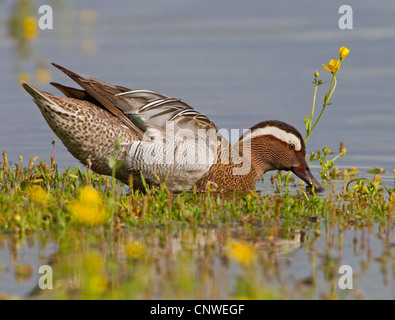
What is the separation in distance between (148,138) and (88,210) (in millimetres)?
2023

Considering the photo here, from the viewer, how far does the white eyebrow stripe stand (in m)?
7.86

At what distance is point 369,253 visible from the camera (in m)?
5.22

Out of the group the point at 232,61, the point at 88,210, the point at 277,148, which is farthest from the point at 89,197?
the point at 232,61

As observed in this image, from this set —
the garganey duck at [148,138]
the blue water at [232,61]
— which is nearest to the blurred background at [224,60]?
the blue water at [232,61]

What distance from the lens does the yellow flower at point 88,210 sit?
17.7ft

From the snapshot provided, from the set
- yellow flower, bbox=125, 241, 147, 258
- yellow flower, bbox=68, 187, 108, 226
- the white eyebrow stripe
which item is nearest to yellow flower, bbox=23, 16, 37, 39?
the white eyebrow stripe

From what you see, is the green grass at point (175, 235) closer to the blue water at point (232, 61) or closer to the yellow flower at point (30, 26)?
the blue water at point (232, 61)

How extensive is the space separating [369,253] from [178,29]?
8.97 meters

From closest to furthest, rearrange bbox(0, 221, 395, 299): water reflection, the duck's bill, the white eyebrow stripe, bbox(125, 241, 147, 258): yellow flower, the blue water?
bbox(0, 221, 395, 299): water reflection → bbox(125, 241, 147, 258): yellow flower → the duck's bill → the white eyebrow stripe → the blue water

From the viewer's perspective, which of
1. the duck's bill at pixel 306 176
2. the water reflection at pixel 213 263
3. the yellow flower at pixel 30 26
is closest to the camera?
the water reflection at pixel 213 263

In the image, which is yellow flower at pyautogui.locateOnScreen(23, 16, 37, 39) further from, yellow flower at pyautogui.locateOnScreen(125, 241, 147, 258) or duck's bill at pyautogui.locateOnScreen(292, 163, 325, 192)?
yellow flower at pyautogui.locateOnScreen(125, 241, 147, 258)

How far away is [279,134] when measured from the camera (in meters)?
7.90

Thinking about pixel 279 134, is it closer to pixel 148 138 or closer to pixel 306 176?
pixel 306 176

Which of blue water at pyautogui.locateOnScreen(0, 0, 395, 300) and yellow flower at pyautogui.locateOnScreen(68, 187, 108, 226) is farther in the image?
blue water at pyautogui.locateOnScreen(0, 0, 395, 300)
